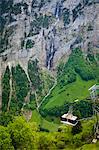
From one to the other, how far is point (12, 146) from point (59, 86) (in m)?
60.5

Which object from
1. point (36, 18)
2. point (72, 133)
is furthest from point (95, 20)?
point (72, 133)

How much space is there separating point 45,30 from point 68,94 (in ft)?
64.2

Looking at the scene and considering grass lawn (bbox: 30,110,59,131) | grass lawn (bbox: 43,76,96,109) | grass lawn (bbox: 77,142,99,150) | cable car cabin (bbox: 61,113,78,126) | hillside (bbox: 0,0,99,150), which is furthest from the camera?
grass lawn (bbox: 43,76,96,109)

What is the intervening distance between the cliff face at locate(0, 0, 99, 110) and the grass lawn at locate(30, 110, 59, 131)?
46.9ft

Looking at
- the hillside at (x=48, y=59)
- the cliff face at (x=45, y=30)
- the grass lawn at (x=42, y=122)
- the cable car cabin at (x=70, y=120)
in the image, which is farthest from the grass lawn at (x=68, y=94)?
the cable car cabin at (x=70, y=120)

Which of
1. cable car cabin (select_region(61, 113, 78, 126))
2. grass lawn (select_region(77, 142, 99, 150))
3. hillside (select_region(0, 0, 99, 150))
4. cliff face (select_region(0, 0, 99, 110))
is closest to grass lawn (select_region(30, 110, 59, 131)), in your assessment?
hillside (select_region(0, 0, 99, 150))

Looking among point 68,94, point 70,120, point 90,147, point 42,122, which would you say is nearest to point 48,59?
point 68,94

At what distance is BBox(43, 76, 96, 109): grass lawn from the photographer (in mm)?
122000

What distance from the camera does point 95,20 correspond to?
145 m

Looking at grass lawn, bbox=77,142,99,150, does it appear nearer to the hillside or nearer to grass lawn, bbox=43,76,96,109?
the hillside

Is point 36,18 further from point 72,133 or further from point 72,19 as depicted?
point 72,133

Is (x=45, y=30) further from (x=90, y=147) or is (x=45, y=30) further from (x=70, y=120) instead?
(x=90, y=147)

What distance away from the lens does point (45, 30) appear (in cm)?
13212

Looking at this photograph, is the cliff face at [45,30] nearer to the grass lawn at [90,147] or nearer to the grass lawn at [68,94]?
the grass lawn at [68,94]
